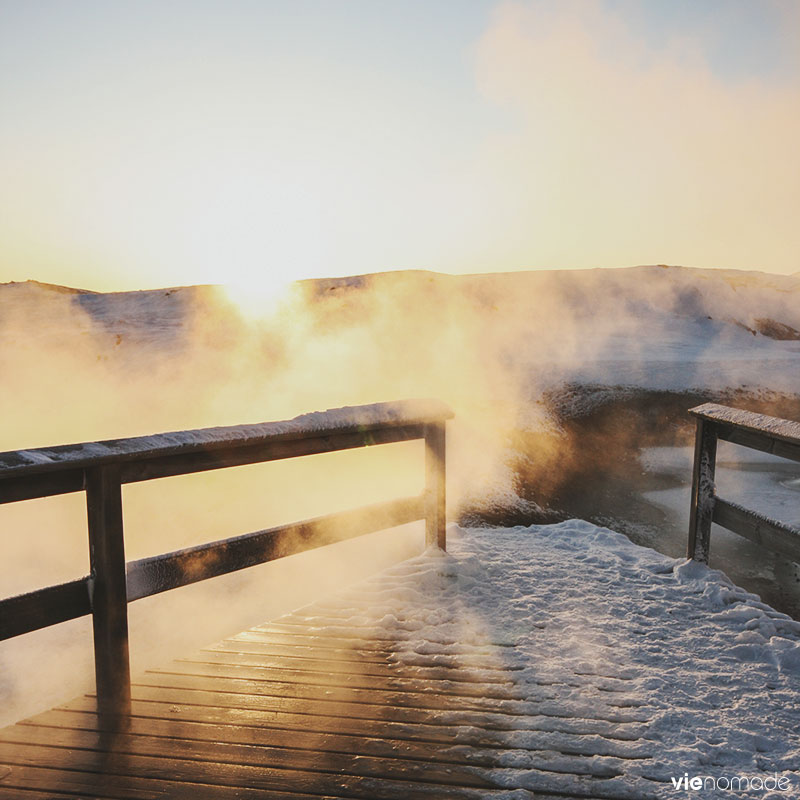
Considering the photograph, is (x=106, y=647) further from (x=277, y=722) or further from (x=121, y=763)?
(x=277, y=722)

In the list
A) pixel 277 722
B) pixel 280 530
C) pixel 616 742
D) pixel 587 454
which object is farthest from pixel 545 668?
pixel 587 454

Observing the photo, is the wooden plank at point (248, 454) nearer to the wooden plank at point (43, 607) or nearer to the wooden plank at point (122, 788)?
the wooden plank at point (43, 607)

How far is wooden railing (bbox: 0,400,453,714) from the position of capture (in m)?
2.37

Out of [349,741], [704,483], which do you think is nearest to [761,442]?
[704,483]

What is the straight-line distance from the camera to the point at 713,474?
4.45m

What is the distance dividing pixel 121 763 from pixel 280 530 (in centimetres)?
132

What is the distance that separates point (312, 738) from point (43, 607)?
1268 millimetres

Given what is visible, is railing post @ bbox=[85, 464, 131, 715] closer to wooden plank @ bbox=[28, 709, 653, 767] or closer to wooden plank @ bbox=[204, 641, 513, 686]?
wooden plank @ bbox=[28, 709, 653, 767]

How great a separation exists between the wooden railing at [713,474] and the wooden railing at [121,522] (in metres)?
2.59

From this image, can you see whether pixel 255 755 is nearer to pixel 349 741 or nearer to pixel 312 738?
pixel 312 738

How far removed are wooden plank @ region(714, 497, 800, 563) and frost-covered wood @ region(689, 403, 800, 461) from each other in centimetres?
46

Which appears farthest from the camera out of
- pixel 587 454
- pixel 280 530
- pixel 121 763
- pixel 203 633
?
pixel 587 454

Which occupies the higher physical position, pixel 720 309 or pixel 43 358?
pixel 720 309

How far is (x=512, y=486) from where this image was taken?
1005 cm
